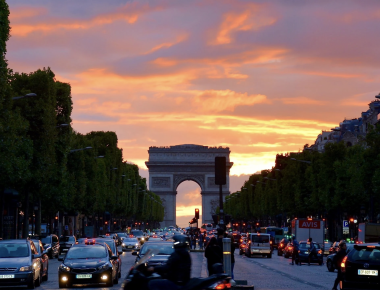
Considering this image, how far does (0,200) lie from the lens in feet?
206

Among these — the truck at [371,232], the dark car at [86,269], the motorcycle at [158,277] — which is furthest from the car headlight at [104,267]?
the truck at [371,232]

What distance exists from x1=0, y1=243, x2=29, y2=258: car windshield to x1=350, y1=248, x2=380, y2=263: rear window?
39.2 feet

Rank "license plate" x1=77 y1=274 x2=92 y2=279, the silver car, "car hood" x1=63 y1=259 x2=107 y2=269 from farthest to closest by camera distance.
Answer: the silver car < "car hood" x1=63 y1=259 x2=107 y2=269 < "license plate" x1=77 y1=274 x2=92 y2=279

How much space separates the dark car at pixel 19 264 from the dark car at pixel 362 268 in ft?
35.5

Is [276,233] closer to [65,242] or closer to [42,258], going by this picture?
[65,242]

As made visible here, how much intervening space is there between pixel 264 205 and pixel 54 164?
8076cm

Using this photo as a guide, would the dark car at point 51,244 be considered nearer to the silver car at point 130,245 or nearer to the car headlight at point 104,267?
the silver car at point 130,245

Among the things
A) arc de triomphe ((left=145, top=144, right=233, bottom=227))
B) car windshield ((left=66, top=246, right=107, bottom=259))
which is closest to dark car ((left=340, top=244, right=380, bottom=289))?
car windshield ((left=66, top=246, right=107, bottom=259))

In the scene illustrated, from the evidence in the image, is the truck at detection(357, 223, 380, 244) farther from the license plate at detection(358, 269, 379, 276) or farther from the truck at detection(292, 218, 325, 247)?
the license plate at detection(358, 269, 379, 276)

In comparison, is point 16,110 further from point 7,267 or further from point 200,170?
point 200,170

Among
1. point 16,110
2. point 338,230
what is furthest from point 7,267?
point 338,230

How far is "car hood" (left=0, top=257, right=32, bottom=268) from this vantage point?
2860 centimetres

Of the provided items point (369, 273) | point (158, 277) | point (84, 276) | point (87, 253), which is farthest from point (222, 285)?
point (87, 253)

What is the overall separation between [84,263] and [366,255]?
1016 cm
